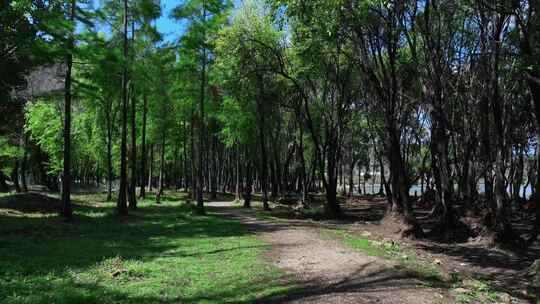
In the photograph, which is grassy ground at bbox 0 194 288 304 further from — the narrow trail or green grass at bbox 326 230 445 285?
green grass at bbox 326 230 445 285

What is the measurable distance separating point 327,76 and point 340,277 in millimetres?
17810

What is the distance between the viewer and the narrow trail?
7270 millimetres

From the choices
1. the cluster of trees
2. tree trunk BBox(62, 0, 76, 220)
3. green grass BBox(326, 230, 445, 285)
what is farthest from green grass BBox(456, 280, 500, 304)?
tree trunk BBox(62, 0, 76, 220)

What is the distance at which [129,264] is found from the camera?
31.0 feet

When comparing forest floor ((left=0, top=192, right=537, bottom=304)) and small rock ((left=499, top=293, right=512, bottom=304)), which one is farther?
small rock ((left=499, top=293, right=512, bottom=304))

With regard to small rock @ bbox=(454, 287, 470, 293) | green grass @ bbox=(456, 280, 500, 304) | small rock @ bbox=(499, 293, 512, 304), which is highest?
small rock @ bbox=(454, 287, 470, 293)

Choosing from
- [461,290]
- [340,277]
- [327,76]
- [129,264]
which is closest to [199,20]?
[327,76]

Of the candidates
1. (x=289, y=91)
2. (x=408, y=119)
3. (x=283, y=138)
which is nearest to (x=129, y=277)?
(x=289, y=91)

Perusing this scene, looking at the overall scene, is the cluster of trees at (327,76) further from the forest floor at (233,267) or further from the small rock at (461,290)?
the small rock at (461,290)

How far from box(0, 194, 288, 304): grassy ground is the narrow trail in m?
0.55

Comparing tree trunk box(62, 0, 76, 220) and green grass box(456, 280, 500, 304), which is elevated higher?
tree trunk box(62, 0, 76, 220)

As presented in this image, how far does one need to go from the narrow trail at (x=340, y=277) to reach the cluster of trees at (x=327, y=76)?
250 inches

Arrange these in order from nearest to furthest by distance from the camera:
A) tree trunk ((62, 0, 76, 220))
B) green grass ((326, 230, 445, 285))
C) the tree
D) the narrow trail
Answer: the narrow trail
green grass ((326, 230, 445, 285))
tree trunk ((62, 0, 76, 220))
the tree

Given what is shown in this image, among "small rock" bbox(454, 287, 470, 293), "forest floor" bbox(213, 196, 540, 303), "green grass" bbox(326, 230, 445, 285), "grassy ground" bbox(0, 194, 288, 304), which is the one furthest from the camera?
"green grass" bbox(326, 230, 445, 285)
